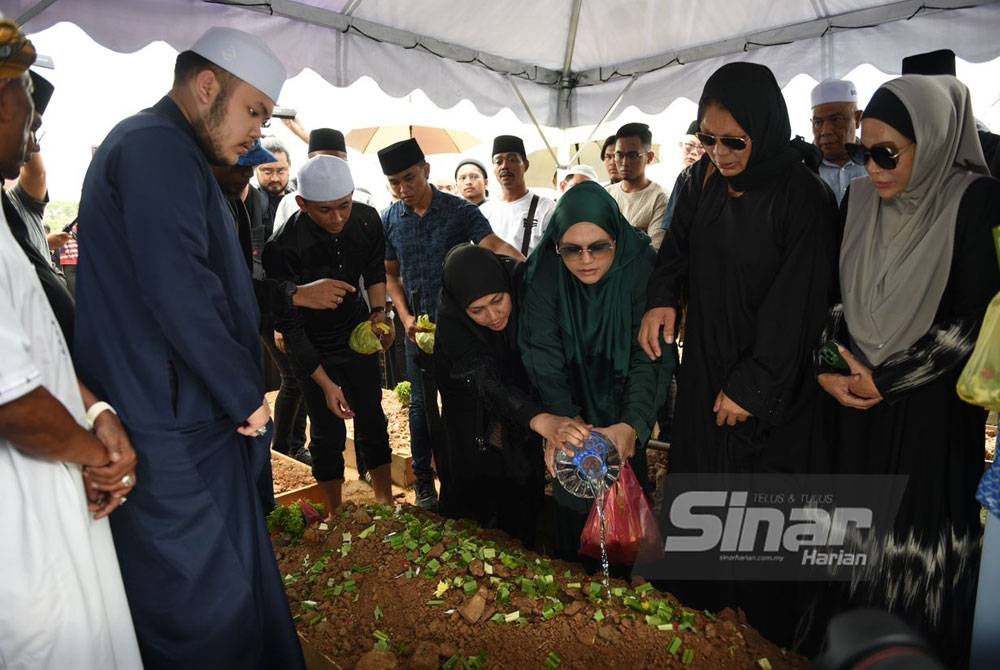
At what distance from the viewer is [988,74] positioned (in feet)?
14.8

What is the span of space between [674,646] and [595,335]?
1.15 m

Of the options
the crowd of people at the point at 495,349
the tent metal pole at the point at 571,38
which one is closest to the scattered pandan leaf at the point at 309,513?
the crowd of people at the point at 495,349

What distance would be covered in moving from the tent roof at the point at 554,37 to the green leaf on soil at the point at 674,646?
366cm

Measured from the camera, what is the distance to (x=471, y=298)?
8.61ft

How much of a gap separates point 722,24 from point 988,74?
75.4 inches

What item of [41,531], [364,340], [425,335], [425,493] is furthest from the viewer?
[425,493]

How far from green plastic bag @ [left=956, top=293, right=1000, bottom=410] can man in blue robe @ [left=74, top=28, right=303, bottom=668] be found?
1985 mm

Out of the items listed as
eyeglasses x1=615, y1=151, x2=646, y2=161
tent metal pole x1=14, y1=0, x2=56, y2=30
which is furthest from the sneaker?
tent metal pole x1=14, y1=0, x2=56, y2=30

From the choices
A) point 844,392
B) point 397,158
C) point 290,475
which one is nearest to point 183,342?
point 844,392

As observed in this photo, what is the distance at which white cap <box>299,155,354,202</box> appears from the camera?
3.16 m

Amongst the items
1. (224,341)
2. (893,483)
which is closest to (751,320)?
(893,483)

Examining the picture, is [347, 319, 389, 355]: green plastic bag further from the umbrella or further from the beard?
the umbrella

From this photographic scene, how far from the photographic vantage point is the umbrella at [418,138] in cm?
977

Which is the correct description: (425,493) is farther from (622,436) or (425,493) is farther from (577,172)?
(577,172)
